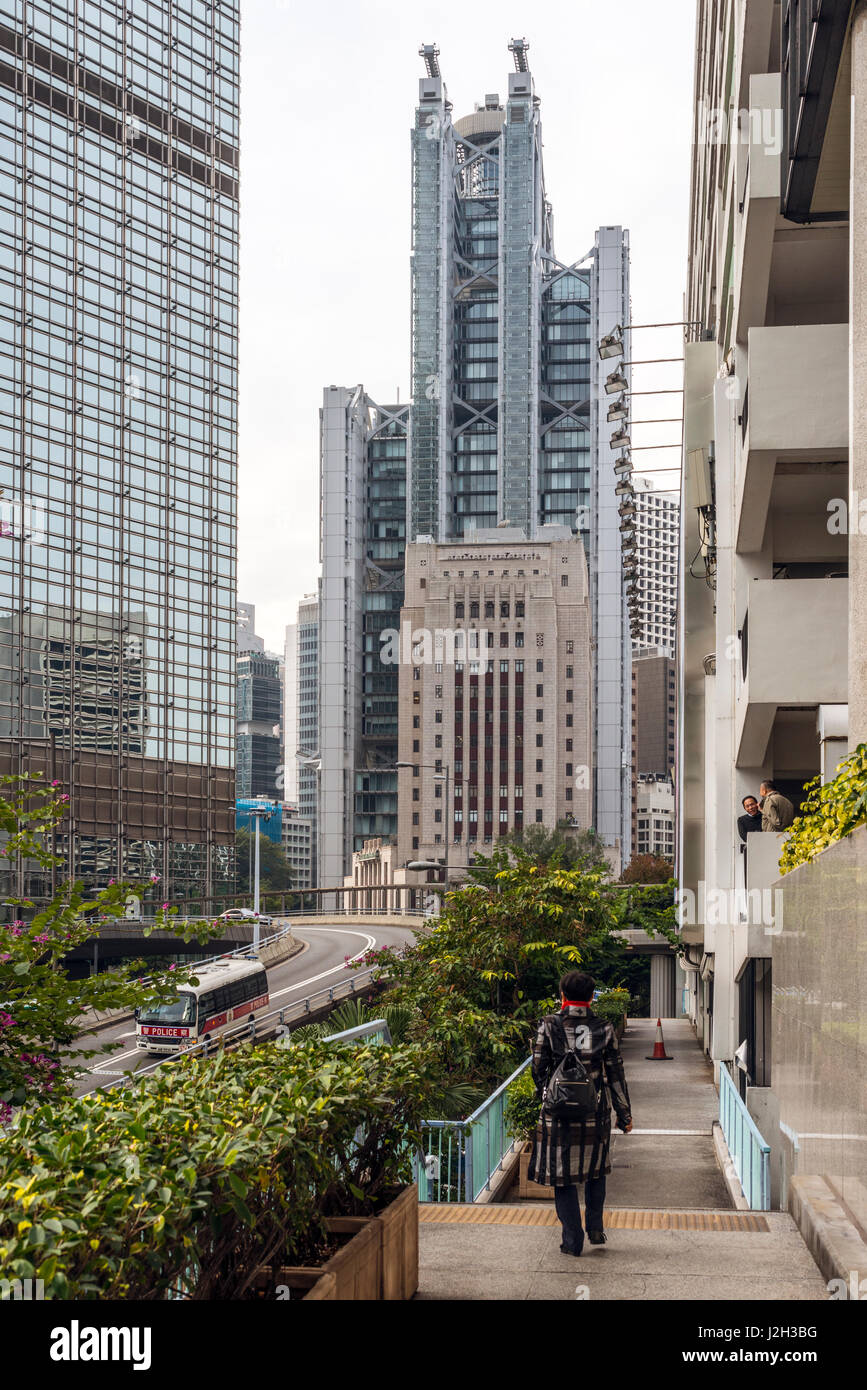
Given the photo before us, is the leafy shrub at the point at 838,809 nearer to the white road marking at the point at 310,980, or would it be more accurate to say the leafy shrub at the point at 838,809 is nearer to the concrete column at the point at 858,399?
the concrete column at the point at 858,399

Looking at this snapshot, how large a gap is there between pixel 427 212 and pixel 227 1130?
178 m

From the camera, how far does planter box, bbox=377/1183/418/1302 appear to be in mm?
6105

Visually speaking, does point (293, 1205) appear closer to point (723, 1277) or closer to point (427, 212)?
point (723, 1277)

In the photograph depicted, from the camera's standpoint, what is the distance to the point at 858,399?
8.60 metres

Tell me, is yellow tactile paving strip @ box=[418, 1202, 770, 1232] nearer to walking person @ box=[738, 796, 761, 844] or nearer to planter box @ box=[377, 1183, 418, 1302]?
planter box @ box=[377, 1183, 418, 1302]

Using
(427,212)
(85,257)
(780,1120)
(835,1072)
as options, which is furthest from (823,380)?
(427,212)

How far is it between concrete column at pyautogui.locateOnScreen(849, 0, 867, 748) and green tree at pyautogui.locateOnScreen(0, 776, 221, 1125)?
4.51 m

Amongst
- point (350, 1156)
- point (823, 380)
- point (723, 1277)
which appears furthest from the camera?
point (823, 380)

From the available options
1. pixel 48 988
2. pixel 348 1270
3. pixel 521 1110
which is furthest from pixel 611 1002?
pixel 348 1270

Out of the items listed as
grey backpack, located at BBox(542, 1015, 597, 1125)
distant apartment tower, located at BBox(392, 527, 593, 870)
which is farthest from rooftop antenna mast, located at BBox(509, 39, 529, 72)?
grey backpack, located at BBox(542, 1015, 597, 1125)

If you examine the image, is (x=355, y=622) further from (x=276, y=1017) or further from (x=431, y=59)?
(x=276, y=1017)

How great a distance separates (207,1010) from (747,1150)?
33.4m

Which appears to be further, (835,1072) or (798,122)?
(798,122)

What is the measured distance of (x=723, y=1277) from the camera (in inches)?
277
